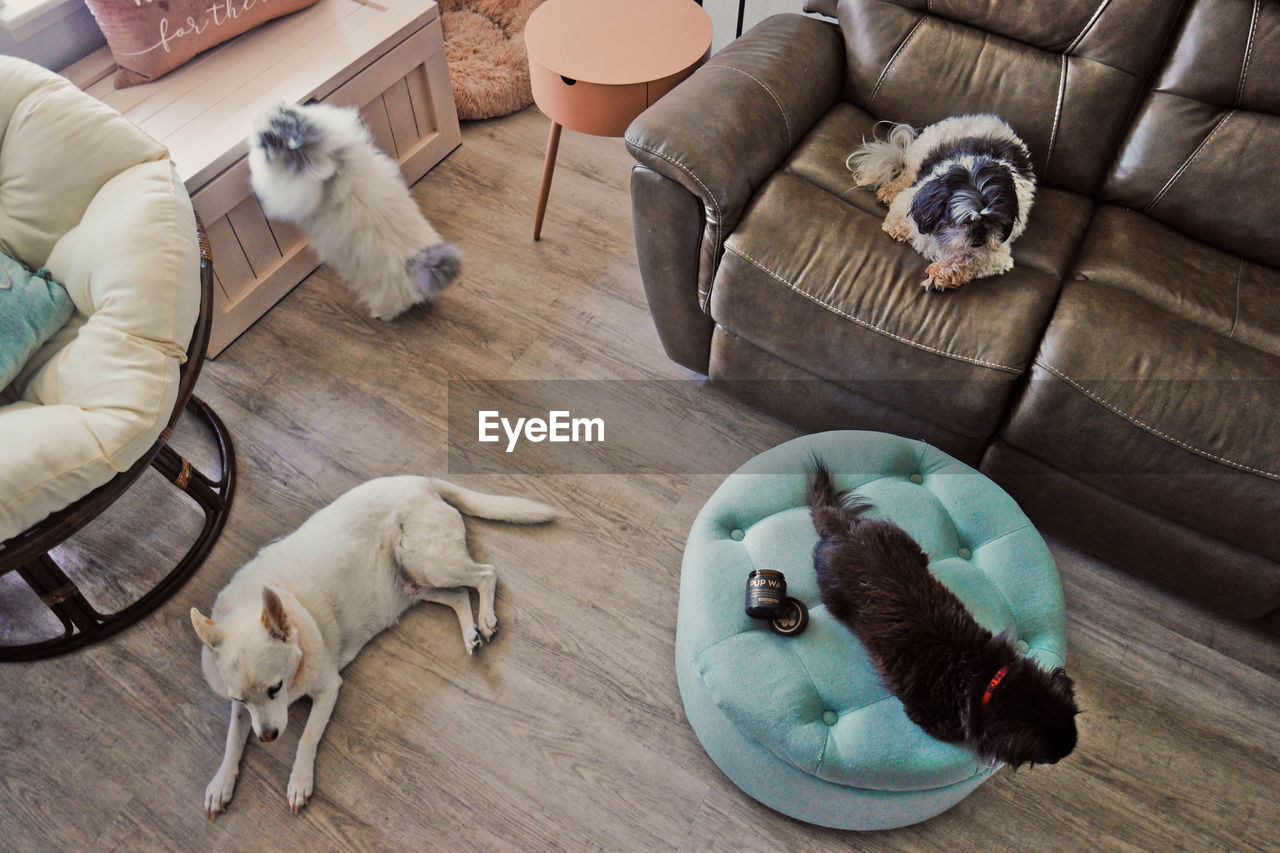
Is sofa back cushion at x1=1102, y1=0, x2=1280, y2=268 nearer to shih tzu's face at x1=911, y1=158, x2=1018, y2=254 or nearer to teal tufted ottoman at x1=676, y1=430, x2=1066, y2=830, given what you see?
shih tzu's face at x1=911, y1=158, x2=1018, y2=254

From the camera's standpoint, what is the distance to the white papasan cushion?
1314 millimetres

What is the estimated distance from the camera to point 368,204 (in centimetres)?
193

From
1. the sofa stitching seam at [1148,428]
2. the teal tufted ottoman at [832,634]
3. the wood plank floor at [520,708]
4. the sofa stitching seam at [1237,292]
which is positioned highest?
the sofa stitching seam at [1237,292]

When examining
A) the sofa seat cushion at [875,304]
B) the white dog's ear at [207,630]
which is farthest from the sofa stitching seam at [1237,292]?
the white dog's ear at [207,630]

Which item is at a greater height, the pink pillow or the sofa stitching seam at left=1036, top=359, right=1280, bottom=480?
the pink pillow

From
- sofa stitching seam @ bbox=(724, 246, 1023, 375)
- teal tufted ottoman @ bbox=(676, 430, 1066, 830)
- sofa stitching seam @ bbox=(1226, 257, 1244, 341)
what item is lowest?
teal tufted ottoman @ bbox=(676, 430, 1066, 830)

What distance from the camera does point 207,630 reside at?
1.31 metres

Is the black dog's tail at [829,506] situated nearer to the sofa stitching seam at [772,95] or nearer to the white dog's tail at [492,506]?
the white dog's tail at [492,506]

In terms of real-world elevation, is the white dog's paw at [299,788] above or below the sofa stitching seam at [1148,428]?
below

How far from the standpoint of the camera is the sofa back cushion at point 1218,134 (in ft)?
5.45

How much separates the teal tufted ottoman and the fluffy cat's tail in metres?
0.98

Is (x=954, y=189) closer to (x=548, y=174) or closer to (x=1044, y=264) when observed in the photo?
(x=1044, y=264)

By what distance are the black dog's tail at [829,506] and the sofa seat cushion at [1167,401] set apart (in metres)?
0.42

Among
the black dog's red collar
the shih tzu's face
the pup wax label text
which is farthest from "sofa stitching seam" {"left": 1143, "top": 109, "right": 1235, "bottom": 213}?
the pup wax label text
